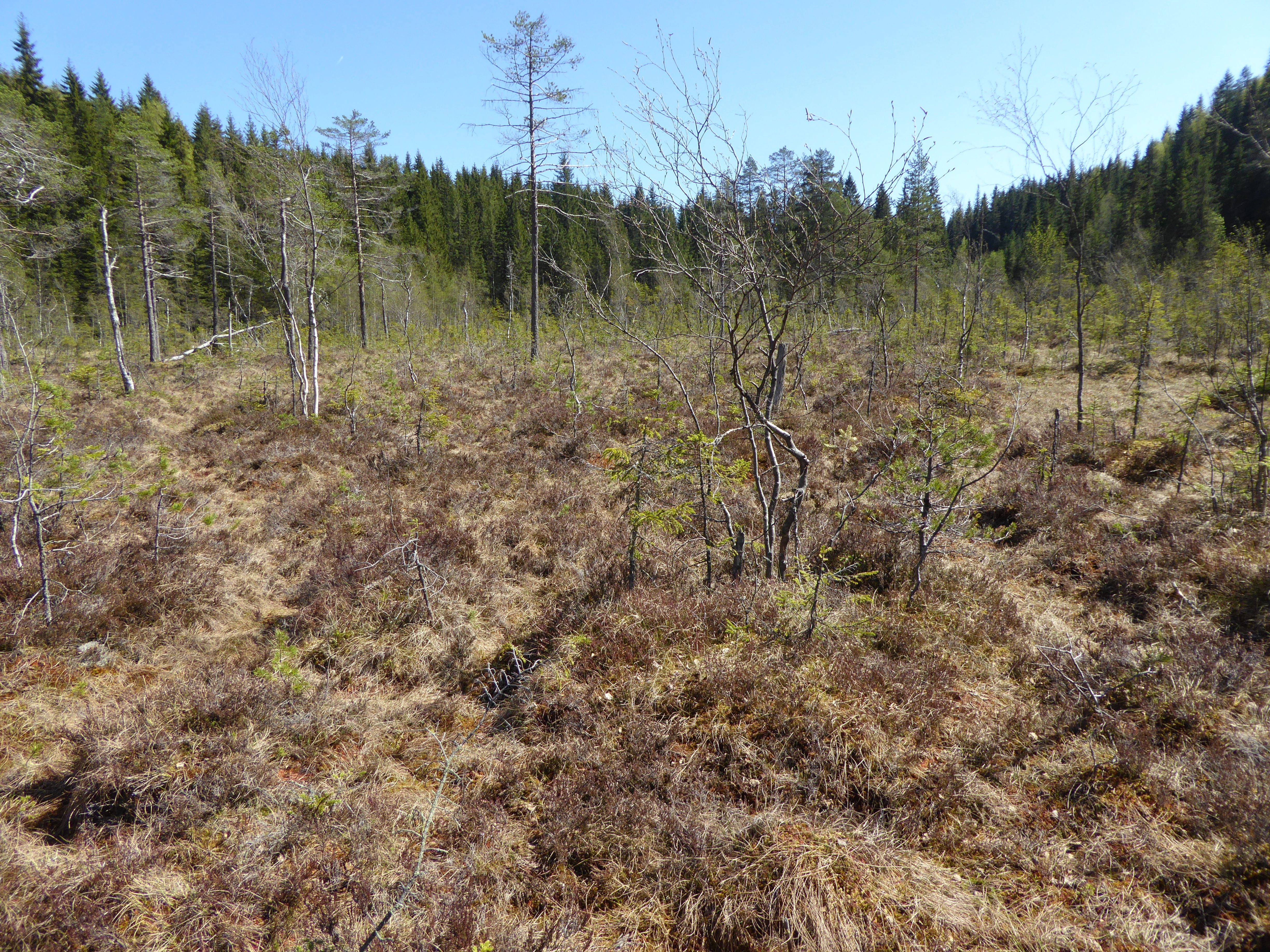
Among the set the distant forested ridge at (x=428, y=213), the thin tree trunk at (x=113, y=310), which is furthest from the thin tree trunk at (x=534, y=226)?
the thin tree trunk at (x=113, y=310)

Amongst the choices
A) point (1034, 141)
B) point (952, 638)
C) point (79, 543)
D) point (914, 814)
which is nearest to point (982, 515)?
point (952, 638)

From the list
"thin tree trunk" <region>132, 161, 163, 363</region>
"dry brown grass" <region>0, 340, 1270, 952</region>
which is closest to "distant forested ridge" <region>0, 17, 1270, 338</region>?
"thin tree trunk" <region>132, 161, 163, 363</region>

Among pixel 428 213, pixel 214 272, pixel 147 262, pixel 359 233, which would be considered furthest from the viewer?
pixel 428 213

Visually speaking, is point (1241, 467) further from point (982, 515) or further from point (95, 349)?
point (95, 349)

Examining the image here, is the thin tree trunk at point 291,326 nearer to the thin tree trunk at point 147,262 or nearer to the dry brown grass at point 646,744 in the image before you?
the dry brown grass at point 646,744

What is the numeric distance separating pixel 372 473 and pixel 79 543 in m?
3.89

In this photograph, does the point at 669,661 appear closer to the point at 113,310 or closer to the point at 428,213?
the point at 113,310

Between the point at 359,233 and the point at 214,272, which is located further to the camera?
the point at 214,272

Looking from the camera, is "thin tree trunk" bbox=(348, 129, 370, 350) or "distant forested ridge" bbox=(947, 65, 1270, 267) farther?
"distant forested ridge" bbox=(947, 65, 1270, 267)

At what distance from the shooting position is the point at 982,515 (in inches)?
296

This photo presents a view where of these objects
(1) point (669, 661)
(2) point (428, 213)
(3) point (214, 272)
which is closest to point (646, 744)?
(1) point (669, 661)

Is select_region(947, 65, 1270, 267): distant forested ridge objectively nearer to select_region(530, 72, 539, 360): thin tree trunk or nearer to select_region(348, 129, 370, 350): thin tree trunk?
select_region(530, 72, 539, 360): thin tree trunk

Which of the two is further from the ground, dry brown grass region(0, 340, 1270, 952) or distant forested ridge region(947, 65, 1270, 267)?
distant forested ridge region(947, 65, 1270, 267)

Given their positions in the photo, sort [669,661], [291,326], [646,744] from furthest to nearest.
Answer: [291,326]
[669,661]
[646,744]
